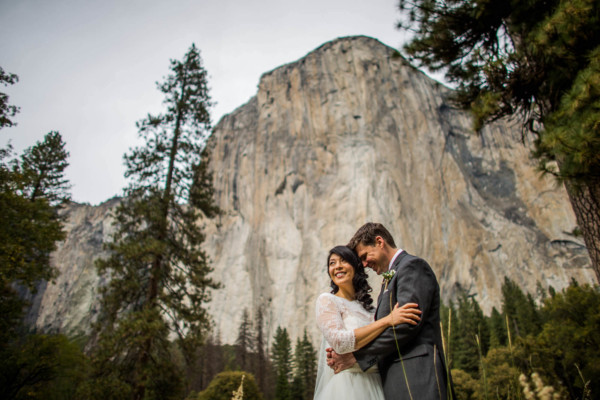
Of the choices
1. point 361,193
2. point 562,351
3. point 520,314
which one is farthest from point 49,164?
point 520,314

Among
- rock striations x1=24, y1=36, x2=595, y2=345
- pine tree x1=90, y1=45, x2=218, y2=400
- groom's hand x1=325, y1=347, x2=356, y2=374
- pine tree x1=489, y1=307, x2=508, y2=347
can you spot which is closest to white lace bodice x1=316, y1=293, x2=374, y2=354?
groom's hand x1=325, y1=347, x2=356, y2=374

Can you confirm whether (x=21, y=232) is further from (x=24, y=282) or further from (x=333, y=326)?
(x=333, y=326)

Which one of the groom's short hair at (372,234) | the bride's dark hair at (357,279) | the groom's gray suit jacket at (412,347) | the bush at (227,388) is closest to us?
the groom's gray suit jacket at (412,347)

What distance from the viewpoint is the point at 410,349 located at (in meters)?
2.31

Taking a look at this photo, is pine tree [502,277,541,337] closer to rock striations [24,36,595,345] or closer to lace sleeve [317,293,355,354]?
rock striations [24,36,595,345]

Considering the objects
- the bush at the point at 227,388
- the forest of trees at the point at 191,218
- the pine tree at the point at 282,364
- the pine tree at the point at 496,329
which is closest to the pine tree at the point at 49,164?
the forest of trees at the point at 191,218

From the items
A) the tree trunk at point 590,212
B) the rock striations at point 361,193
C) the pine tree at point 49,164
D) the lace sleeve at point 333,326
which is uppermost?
the rock striations at point 361,193

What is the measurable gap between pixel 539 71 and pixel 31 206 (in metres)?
12.4

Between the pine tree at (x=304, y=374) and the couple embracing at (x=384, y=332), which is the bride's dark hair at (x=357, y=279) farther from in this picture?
the pine tree at (x=304, y=374)

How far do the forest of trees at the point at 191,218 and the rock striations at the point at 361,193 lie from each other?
2442cm

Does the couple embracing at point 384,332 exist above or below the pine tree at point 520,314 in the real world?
below

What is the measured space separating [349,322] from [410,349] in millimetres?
569

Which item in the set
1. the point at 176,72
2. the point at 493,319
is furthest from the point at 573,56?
the point at 493,319

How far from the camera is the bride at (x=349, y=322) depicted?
2.37 m
